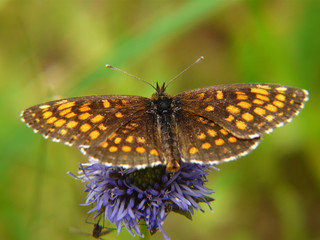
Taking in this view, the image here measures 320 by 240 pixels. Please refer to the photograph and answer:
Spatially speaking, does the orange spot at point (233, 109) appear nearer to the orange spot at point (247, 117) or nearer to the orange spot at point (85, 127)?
the orange spot at point (247, 117)

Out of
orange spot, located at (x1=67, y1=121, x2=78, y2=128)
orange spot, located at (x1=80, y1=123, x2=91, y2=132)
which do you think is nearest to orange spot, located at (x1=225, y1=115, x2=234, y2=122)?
orange spot, located at (x1=80, y1=123, x2=91, y2=132)

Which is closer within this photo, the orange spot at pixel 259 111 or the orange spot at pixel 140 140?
the orange spot at pixel 140 140

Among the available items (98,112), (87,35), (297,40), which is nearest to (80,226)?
(98,112)

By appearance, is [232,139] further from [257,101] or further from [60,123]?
[60,123]

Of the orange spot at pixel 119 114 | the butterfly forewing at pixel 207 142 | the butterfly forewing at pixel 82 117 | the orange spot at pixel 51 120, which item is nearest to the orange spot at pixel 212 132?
the butterfly forewing at pixel 207 142

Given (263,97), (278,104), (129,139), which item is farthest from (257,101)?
(129,139)

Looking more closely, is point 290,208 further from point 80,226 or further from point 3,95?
point 3,95
